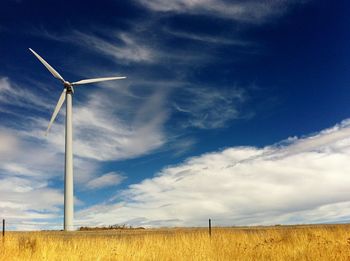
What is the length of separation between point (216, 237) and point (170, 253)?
6397 millimetres

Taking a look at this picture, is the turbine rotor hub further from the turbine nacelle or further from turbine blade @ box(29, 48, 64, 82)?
turbine blade @ box(29, 48, 64, 82)

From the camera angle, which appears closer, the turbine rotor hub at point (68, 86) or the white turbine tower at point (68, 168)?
the white turbine tower at point (68, 168)

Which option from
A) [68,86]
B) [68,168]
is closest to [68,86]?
[68,86]

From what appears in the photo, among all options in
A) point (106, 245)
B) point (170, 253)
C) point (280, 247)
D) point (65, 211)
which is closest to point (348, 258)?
point (280, 247)

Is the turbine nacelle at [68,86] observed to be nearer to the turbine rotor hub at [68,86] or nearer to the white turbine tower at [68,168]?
the turbine rotor hub at [68,86]

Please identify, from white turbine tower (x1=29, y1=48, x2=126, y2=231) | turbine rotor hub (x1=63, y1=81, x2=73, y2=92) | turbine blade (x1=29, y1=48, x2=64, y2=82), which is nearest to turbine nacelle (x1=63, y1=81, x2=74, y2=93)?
turbine rotor hub (x1=63, y1=81, x2=73, y2=92)

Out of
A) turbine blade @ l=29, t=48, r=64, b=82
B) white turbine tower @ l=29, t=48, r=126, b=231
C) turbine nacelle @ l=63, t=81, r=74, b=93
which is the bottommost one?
white turbine tower @ l=29, t=48, r=126, b=231

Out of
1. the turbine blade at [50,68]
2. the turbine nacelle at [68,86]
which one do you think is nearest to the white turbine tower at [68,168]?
the turbine blade at [50,68]

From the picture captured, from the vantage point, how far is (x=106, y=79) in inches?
2591

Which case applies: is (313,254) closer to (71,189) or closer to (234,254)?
(234,254)

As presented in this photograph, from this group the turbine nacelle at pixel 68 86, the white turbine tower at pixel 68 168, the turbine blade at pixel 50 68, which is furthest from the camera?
the turbine nacelle at pixel 68 86

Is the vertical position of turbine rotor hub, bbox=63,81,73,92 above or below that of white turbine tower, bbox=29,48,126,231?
above

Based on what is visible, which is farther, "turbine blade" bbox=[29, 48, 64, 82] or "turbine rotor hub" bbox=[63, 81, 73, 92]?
"turbine rotor hub" bbox=[63, 81, 73, 92]

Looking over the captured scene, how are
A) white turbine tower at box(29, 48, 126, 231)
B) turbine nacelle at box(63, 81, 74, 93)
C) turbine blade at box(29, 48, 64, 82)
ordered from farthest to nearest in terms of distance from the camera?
turbine nacelle at box(63, 81, 74, 93) < turbine blade at box(29, 48, 64, 82) < white turbine tower at box(29, 48, 126, 231)
